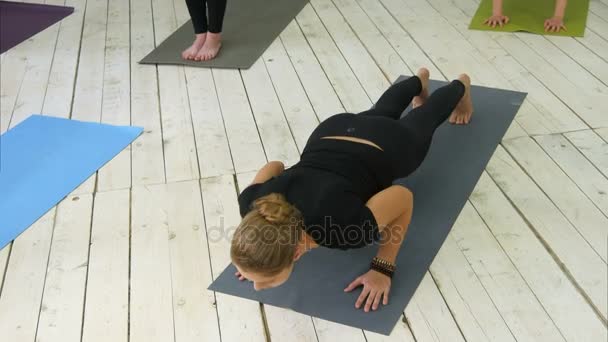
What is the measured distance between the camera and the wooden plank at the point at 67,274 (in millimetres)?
1691

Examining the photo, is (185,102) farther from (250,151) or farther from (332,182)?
(332,182)

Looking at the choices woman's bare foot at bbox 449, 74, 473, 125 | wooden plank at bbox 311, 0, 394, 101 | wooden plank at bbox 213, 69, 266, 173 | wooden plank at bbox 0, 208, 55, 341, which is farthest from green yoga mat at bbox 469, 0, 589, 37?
wooden plank at bbox 0, 208, 55, 341

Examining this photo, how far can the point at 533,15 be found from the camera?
3.29 meters

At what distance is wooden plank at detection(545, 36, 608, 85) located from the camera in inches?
107

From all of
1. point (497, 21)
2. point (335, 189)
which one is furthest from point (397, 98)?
point (497, 21)

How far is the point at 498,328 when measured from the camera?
155 centimetres

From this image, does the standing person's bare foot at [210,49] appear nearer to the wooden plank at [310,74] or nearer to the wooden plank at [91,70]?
the wooden plank at [310,74]

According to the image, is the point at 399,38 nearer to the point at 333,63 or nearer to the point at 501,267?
the point at 333,63

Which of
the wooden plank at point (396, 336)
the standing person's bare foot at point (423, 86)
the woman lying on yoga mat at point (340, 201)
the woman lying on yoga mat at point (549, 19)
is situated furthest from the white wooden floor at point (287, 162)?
the standing person's bare foot at point (423, 86)

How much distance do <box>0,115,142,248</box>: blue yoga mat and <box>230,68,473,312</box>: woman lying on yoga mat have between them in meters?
0.96

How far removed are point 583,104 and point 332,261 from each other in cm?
138

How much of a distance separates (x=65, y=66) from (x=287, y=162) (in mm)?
1684

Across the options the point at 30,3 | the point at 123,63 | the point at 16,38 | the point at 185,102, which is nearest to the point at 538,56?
the point at 185,102

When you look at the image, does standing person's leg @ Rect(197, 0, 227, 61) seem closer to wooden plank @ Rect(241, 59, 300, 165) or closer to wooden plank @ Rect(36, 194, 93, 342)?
wooden plank @ Rect(241, 59, 300, 165)
